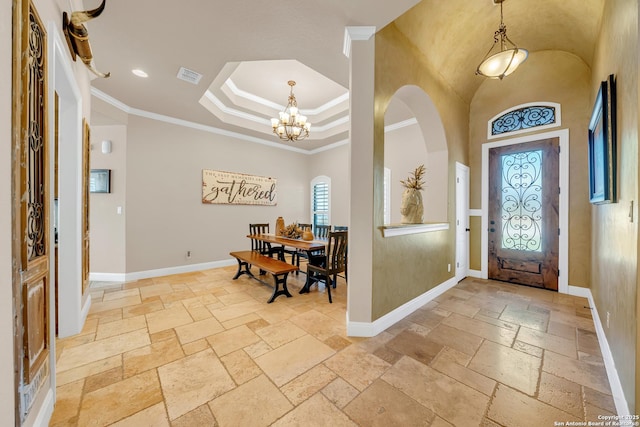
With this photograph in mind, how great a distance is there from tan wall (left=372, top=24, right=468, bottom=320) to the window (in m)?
3.15

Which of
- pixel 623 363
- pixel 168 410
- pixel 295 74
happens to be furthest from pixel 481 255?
pixel 168 410

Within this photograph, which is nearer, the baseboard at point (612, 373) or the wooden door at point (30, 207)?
the wooden door at point (30, 207)

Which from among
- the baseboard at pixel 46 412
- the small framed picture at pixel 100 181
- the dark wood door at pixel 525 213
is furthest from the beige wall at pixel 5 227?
the dark wood door at pixel 525 213

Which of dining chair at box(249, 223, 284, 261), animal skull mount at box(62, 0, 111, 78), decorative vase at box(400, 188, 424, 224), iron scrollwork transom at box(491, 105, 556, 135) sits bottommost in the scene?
dining chair at box(249, 223, 284, 261)

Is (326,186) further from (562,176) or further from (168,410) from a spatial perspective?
(168,410)

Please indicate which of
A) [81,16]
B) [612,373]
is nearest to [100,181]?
[81,16]

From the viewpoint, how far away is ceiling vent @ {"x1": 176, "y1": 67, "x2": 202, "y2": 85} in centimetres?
299

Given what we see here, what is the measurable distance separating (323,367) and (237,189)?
14.1ft

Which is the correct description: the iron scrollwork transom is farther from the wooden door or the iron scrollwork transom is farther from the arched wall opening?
the wooden door

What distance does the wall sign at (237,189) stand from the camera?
489 cm

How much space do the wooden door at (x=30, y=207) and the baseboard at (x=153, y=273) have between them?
122 inches

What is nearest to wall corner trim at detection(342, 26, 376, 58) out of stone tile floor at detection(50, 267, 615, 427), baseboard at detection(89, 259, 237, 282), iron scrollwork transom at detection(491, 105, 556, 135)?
stone tile floor at detection(50, 267, 615, 427)

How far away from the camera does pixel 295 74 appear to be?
377cm

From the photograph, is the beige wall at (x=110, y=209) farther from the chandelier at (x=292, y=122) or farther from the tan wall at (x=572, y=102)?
the tan wall at (x=572, y=102)
